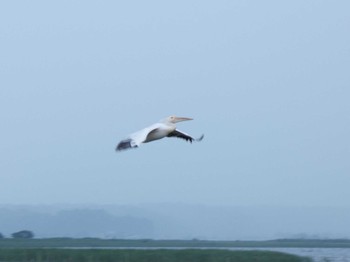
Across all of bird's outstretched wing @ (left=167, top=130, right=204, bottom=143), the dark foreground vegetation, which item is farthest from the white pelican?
the dark foreground vegetation

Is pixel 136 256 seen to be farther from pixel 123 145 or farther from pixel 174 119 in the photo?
pixel 123 145

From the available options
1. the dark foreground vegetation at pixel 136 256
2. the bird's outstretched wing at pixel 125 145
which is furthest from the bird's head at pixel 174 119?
the dark foreground vegetation at pixel 136 256

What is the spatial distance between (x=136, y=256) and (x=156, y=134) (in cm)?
1435

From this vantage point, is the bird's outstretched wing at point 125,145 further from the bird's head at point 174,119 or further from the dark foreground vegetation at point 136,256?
the dark foreground vegetation at point 136,256

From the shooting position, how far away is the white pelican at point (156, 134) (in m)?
15.7

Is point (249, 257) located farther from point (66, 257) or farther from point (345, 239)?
point (345, 239)

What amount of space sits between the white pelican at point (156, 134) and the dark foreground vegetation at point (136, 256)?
11876mm

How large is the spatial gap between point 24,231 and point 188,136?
44891mm

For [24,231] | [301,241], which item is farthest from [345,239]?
[24,231]

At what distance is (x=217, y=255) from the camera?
3128cm

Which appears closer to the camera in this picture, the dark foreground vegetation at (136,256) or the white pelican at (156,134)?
the white pelican at (156,134)

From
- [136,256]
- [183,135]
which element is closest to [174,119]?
[183,135]

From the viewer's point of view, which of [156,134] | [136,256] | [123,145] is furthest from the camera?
[136,256]

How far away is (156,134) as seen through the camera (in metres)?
17.1
